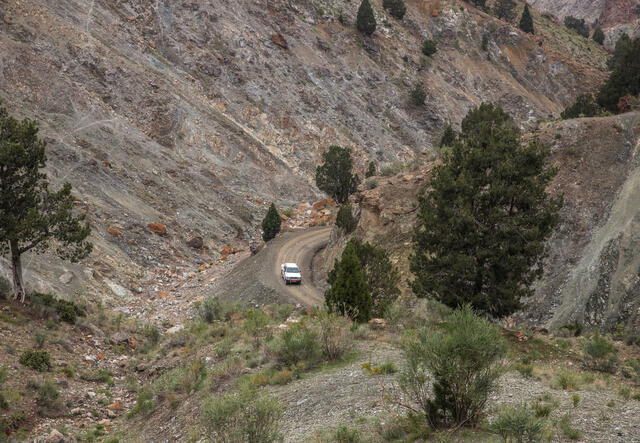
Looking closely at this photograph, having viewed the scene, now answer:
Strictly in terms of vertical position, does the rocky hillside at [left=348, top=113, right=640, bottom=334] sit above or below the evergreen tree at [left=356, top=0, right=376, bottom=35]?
below

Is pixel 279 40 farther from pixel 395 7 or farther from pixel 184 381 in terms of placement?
pixel 184 381

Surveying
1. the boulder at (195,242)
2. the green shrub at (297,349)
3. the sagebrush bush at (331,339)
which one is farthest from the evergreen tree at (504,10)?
the green shrub at (297,349)

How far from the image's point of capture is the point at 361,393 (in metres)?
11.1

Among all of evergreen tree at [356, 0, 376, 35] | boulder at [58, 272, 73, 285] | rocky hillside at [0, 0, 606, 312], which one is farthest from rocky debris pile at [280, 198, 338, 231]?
evergreen tree at [356, 0, 376, 35]

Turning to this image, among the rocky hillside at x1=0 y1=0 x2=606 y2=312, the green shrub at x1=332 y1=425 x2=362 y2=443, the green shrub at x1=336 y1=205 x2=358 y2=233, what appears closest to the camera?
the green shrub at x1=332 y1=425 x2=362 y2=443

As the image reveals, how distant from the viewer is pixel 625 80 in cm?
3747

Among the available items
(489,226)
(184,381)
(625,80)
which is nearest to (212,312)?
(184,381)

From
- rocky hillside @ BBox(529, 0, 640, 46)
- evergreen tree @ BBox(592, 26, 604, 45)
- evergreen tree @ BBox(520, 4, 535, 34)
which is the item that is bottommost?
evergreen tree @ BBox(520, 4, 535, 34)

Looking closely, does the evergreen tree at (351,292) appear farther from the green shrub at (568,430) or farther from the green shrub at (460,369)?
→ the green shrub at (568,430)

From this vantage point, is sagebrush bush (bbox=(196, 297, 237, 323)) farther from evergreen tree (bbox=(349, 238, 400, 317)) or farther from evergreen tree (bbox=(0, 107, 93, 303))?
evergreen tree (bbox=(349, 238, 400, 317))

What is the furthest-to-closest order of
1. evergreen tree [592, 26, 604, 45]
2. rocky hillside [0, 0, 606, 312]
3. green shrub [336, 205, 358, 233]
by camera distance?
evergreen tree [592, 26, 604, 45] < rocky hillside [0, 0, 606, 312] < green shrub [336, 205, 358, 233]

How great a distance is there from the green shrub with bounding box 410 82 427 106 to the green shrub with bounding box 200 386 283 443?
68.3 metres

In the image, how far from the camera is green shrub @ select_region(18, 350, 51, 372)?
55.8 ft

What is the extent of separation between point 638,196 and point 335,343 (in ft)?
55.1
